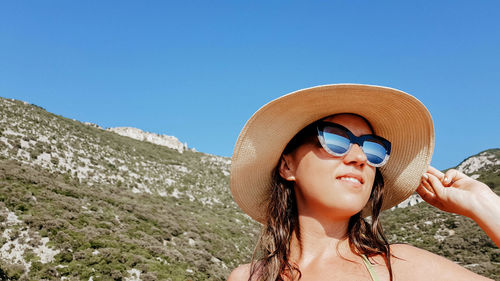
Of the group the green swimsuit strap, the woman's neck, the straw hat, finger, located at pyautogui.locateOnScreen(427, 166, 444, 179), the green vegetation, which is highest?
the green vegetation

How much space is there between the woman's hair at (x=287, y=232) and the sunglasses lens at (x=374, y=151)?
35cm

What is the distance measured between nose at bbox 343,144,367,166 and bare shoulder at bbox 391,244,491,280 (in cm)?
52

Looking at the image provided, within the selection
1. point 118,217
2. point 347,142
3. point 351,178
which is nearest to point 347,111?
point 347,142

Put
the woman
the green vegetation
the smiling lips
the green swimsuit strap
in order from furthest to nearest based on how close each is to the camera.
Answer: the green vegetation → the smiling lips → the woman → the green swimsuit strap

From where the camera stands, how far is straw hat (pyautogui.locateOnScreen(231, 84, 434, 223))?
2.25 meters

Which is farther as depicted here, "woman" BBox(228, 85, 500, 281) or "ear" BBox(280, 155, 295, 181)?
"ear" BBox(280, 155, 295, 181)

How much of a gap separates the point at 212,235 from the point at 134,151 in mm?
20978

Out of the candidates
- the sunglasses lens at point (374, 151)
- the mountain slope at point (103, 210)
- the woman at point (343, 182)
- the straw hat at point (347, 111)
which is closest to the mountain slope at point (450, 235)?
the mountain slope at point (103, 210)

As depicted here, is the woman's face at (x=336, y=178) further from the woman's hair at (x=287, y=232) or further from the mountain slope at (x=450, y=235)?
the mountain slope at (x=450, y=235)

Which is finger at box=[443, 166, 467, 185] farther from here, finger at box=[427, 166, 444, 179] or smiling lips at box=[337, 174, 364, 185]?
smiling lips at box=[337, 174, 364, 185]

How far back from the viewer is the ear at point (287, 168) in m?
2.53

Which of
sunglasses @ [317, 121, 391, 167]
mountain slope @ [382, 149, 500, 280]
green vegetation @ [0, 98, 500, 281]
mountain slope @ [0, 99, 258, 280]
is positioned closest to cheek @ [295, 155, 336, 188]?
sunglasses @ [317, 121, 391, 167]

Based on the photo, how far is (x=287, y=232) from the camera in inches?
99.7

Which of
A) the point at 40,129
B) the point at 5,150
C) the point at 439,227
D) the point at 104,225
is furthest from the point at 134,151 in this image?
the point at 439,227
